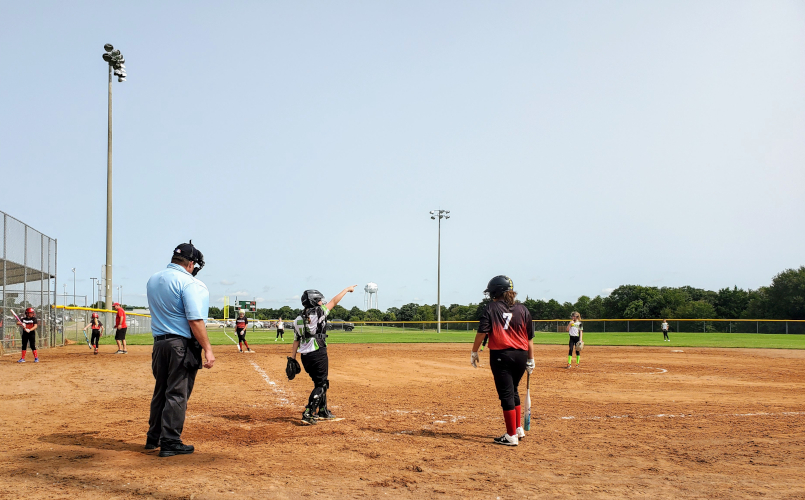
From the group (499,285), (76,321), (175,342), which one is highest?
(499,285)

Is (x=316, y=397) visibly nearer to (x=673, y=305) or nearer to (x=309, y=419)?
(x=309, y=419)

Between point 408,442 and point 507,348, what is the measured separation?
1.62 metres

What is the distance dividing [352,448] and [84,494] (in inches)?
107

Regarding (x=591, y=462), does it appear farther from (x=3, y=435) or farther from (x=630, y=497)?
(x=3, y=435)

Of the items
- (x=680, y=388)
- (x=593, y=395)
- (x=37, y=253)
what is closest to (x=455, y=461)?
(x=593, y=395)

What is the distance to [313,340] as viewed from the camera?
26.3 feet

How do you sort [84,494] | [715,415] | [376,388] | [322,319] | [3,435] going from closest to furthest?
[84,494] < [3,435] < [322,319] < [715,415] < [376,388]

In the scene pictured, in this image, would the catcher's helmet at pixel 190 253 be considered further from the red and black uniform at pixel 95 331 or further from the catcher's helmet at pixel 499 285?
the red and black uniform at pixel 95 331

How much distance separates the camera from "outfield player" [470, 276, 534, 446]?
266 inches

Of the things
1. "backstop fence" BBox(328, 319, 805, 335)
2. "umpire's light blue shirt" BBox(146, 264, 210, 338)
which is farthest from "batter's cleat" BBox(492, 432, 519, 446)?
"backstop fence" BBox(328, 319, 805, 335)

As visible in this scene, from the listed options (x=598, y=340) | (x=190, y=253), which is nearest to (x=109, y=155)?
(x=190, y=253)

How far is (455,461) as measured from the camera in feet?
19.6

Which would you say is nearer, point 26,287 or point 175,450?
point 175,450

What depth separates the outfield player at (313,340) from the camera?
7988mm
